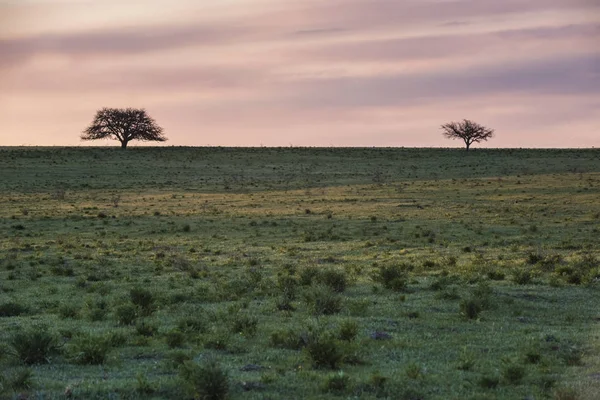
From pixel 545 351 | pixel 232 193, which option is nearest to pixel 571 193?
pixel 232 193

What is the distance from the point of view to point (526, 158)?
105875mm

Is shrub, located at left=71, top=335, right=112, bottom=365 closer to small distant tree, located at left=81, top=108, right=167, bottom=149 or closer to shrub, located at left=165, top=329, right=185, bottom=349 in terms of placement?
shrub, located at left=165, top=329, right=185, bottom=349

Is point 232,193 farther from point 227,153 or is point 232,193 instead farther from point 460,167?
point 227,153

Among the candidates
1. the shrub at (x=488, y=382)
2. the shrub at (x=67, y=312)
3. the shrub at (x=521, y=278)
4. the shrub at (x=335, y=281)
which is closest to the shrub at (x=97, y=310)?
the shrub at (x=67, y=312)

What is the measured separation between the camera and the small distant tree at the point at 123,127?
122m

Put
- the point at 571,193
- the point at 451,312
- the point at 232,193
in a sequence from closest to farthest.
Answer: the point at 451,312 → the point at 571,193 → the point at 232,193

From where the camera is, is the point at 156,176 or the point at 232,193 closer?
the point at 232,193

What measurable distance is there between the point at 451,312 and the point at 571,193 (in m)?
44.9

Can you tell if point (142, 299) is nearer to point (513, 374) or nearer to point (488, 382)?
point (488, 382)

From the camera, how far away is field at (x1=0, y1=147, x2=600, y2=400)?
1245cm

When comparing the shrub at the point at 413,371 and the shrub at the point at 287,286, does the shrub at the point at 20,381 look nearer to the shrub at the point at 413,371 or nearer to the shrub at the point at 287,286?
the shrub at the point at 413,371

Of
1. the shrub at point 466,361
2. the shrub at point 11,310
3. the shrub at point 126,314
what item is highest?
the shrub at point 466,361

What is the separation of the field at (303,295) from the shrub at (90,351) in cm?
5

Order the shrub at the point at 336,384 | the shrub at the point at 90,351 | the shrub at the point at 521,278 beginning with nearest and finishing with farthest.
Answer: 1. the shrub at the point at 336,384
2. the shrub at the point at 90,351
3. the shrub at the point at 521,278
